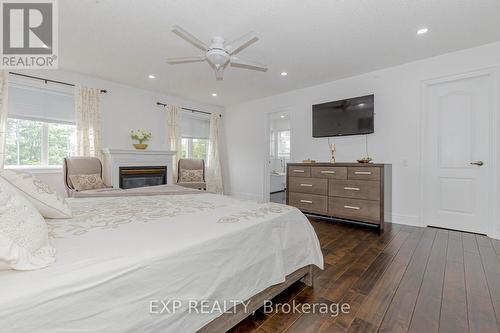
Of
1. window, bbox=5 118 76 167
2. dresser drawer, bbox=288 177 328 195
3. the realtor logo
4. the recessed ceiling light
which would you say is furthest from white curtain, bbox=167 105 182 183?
the recessed ceiling light

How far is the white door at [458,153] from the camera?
3139 mm

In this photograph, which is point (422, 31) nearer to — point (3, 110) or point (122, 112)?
point (122, 112)

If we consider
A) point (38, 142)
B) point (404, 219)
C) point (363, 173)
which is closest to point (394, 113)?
point (363, 173)

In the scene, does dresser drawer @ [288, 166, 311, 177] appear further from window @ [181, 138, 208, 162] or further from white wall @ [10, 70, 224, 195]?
white wall @ [10, 70, 224, 195]

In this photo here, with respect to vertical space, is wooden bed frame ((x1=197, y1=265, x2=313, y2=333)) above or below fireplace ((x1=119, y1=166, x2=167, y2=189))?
below

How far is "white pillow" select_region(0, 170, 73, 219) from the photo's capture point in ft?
3.89

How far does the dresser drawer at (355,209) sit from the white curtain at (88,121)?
14.0 feet

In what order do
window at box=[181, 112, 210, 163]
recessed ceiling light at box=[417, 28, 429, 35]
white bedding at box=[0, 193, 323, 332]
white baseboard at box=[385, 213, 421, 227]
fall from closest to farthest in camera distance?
white bedding at box=[0, 193, 323, 332], recessed ceiling light at box=[417, 28, 429, 35], white baseboard at box=[385, 213, 421, 227], window at box=[181, 112, 210, 163]

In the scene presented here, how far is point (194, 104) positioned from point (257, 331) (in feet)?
18.0

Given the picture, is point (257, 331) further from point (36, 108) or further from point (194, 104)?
point (194, 104)

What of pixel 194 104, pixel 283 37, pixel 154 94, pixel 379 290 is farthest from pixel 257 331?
pixel 194 104

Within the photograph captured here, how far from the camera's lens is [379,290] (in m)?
1.80

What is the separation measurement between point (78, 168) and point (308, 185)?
3.85 m

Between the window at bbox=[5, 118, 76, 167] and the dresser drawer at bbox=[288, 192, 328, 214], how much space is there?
411cm
